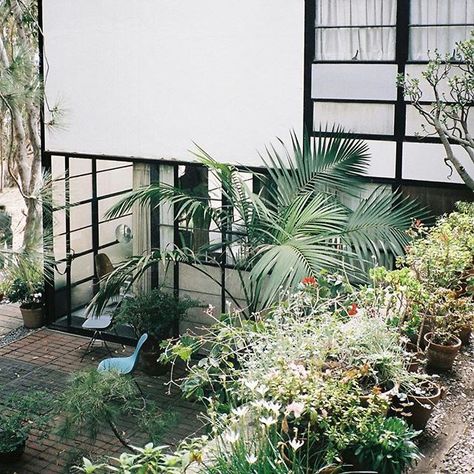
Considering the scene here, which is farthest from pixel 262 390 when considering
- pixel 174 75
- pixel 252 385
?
pixel 174 75

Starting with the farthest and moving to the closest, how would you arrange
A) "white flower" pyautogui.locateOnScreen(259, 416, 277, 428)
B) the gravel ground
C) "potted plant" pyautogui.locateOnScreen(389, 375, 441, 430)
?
1. "potted plant" pyautogui.locateOnScreen(389, 375, 441, 430)
2. the gravel ground
3. "white flower" pyautogui.locateOnScreen(259, 416, 277, 428)

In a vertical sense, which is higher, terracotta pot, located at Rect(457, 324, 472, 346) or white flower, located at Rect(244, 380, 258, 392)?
white flower, located at Rect(244, 380, 258, 392)

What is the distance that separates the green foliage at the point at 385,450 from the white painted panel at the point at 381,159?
18.2 feet

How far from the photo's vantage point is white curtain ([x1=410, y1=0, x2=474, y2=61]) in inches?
315

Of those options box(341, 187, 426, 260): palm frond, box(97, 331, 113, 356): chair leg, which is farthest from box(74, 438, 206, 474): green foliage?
box(97, 331, 113, 356): chair leg

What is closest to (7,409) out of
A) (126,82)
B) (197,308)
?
(197,308)

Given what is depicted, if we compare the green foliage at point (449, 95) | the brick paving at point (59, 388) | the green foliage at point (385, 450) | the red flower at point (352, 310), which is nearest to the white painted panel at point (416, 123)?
the green foliage at point (449, 95)

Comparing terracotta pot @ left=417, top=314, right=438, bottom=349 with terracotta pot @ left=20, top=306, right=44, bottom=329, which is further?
terracotta pot @ left=20, top=306, right=44, bottom=329

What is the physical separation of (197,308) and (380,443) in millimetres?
6875

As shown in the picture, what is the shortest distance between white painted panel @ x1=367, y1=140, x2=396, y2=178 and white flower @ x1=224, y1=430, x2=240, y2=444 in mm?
5745

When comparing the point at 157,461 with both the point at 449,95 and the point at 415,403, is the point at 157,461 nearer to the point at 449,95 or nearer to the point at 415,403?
the point at 415,403

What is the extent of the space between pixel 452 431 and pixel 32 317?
314 inches

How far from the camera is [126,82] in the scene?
988 cm

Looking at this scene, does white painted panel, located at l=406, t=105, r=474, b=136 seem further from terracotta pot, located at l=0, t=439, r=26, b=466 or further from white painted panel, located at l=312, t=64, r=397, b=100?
terracotta pot, located at l=0, t=439, r=26, b=466
